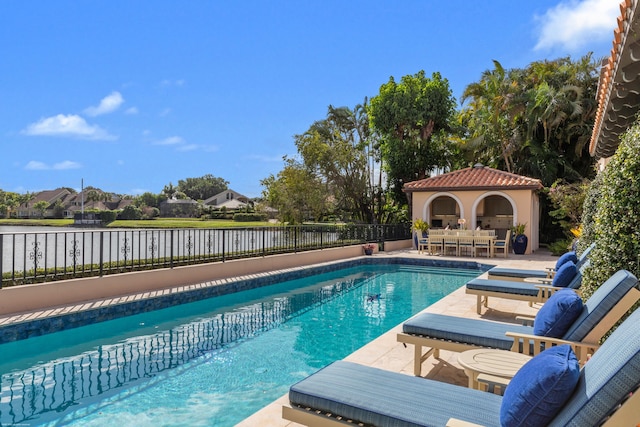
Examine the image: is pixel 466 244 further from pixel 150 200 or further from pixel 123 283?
pixel 150 200

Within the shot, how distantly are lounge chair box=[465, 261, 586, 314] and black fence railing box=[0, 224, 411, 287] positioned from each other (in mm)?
6877

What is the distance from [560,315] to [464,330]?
85cm

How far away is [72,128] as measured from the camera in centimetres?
6194

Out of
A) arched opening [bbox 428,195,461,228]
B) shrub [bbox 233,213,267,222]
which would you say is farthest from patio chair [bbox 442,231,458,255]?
shrub [bbox 233,213,267,222]

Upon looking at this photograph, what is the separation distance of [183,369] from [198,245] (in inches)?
228

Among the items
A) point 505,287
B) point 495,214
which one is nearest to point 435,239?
point 495,214

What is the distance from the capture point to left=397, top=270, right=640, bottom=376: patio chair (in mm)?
3182

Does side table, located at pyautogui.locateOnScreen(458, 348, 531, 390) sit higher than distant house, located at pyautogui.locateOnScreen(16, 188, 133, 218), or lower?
lower

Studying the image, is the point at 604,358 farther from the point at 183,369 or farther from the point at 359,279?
the point at 359,279

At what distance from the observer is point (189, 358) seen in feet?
19.4

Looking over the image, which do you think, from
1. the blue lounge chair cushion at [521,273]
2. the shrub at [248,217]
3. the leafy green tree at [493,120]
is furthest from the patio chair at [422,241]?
the shrub at [248,217]

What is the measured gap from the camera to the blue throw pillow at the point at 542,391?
6.46ft

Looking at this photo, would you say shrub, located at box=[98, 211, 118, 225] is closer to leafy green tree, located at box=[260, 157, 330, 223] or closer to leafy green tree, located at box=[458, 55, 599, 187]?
leafy green tree, located at box=[260, 157, 330, 223]

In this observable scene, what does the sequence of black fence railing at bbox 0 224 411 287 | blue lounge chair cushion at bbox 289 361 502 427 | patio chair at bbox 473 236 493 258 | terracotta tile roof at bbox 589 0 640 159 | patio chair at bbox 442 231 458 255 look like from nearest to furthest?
blue lounge chair cushion at bbox 289 361 502 427 → terracotta tile roof at bbox 589 0 640 159 → black fence railing at bbox 0 224 411 287 → patio chair at bbox 473 236 493 258 → patio chair at bbox 442 231 458 255
